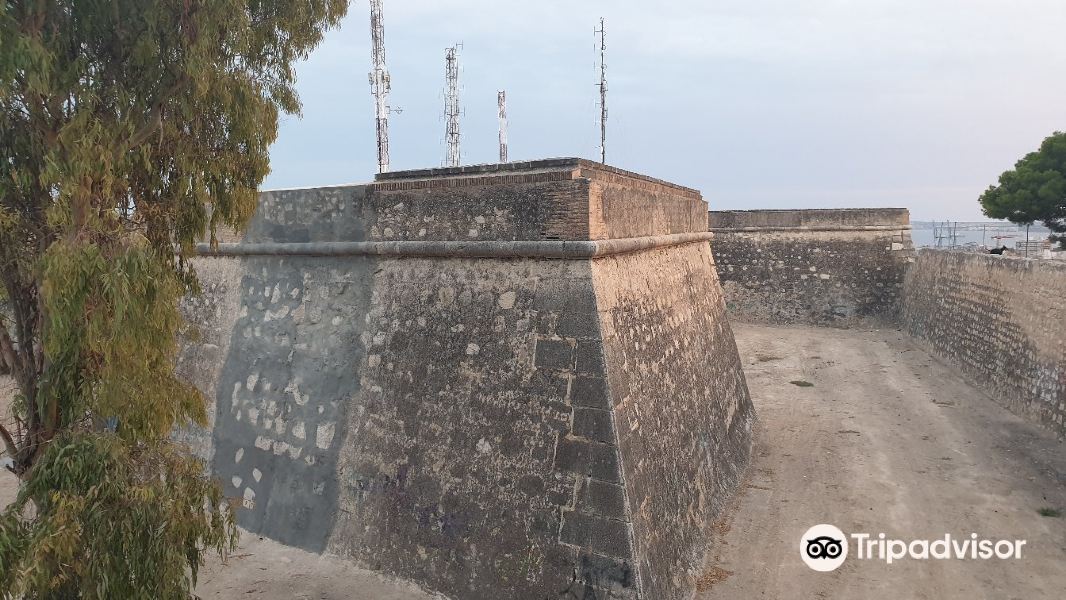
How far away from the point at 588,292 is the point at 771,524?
11.4 feet

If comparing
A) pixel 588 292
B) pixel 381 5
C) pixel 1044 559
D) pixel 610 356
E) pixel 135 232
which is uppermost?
pixel 381 5

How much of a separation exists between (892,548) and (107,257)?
6.73m

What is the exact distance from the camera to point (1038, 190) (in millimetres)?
20109

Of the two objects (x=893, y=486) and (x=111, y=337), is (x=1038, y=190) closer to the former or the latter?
(x=893, y=486)

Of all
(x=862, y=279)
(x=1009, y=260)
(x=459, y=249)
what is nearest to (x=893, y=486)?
(x=459, y=249)

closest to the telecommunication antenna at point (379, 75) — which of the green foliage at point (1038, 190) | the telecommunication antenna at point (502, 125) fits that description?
the telecommunication antenna at point (502, 125)

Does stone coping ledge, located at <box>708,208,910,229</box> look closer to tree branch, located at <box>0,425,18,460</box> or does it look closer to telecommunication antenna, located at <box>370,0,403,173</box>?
telecommunication antenna, located at <box>370,0,403,173</box>

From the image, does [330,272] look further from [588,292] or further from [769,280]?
[769,280]

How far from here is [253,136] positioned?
12.6 ft

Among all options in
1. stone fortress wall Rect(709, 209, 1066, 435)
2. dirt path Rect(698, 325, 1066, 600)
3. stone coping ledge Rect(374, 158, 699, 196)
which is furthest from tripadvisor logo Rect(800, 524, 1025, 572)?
stone fortress wall Rect(709, 209, 1066, 435)

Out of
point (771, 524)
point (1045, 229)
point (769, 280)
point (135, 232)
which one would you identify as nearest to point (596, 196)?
point (135, 232)

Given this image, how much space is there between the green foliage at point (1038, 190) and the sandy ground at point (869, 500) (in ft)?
37.1

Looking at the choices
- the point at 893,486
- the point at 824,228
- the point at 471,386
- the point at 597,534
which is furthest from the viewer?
the point at 824,228

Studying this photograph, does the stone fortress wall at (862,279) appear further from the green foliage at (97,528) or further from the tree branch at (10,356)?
the tree branch at (10,356)
